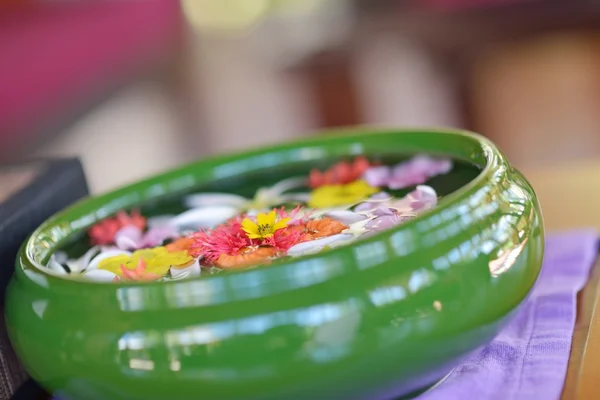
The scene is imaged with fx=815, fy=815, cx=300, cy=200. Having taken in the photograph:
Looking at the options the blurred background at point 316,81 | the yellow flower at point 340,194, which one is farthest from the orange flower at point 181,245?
the blurred background at point 316,81

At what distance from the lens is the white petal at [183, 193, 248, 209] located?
0.64 m

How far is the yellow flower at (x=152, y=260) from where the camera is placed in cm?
49

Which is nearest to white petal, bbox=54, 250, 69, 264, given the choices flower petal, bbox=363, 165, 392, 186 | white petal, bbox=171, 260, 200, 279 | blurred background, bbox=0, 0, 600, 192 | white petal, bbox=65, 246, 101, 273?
white petal, bbox=65, 246, 101, 273

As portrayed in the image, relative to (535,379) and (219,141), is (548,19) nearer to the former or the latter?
(219,141)

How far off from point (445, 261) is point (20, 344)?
0.24 m

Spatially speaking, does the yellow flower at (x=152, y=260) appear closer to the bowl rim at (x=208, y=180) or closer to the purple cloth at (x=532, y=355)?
the bowl rim at (x=208, y=180)

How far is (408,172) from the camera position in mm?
624

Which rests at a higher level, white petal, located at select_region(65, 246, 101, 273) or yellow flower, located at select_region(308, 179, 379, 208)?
white petal, located at select_region(65, 246, 101, 273)

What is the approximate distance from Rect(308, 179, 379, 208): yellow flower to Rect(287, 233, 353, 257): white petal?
4.7 inches

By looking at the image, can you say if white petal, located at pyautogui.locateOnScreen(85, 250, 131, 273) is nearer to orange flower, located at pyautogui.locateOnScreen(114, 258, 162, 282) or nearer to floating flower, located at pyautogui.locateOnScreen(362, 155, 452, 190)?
orange flower, located at pyautogui.locateOnScreen(114, 258, 162, 282)

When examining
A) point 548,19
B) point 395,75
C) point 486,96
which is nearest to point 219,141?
point 395,75

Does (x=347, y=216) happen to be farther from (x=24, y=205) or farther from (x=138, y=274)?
(x=24, y=205)

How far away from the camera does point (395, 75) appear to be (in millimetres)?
2566

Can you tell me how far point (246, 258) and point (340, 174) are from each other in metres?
0.21
